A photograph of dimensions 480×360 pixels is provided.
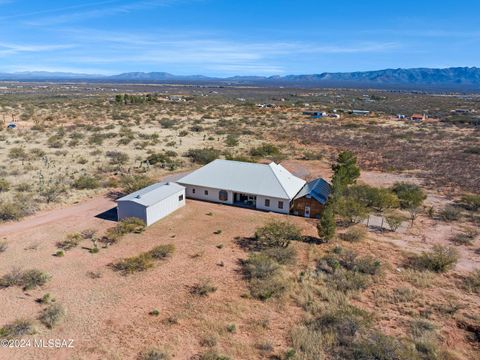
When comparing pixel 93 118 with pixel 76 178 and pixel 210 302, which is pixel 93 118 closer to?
pixel 76 178

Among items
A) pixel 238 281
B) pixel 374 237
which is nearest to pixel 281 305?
pixel 238 281

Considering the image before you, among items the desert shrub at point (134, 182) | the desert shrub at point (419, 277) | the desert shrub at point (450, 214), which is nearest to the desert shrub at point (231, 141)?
the desert shrub at point (134, 182)

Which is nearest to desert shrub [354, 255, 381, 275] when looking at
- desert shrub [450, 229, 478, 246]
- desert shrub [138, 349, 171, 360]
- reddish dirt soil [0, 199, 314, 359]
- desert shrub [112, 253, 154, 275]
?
reddish dirt soil [0, 199, 314, 359]

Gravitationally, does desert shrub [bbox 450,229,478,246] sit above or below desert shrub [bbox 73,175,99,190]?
below

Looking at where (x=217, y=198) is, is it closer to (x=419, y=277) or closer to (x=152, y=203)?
(x=152, y=203)

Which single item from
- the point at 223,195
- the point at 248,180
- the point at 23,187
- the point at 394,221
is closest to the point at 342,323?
the point at 394,221

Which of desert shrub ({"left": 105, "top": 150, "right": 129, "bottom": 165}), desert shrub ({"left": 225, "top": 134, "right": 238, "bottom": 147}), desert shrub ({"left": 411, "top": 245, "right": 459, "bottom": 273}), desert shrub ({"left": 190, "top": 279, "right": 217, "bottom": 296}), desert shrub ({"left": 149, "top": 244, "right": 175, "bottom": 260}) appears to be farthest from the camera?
desert shrub ({"left": 225, "top": 134, "right": 238, "bottom": 147})

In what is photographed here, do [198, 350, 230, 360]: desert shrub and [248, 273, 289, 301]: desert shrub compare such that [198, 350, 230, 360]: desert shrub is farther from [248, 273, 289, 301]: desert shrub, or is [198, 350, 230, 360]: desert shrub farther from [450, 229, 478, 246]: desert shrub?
[450, 229, 478, 246]: desert shrub
